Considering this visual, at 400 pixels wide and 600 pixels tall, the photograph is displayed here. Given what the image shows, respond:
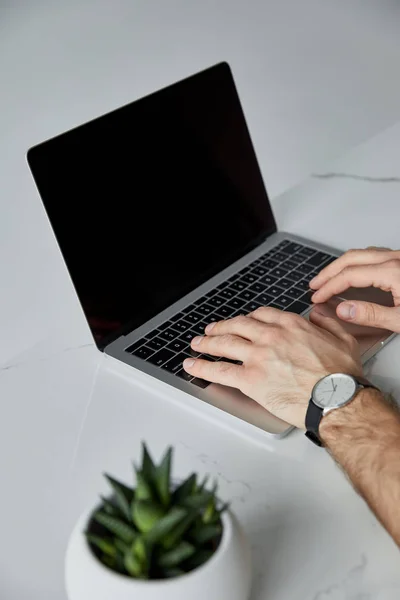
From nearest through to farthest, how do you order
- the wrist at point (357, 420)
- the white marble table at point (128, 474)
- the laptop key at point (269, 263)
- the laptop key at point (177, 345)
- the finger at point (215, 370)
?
the white marble table at point (128, 474) → the wrist at point (357, 420) → the finger at point (215, 370) → the laptop key at point (177, 345) → the laptop key at point (269, 263)

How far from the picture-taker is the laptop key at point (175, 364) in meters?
1.18

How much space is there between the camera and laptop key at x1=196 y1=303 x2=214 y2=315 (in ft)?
4.28

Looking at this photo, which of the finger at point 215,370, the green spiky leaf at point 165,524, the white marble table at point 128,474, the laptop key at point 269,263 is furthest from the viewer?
the laptop key at point 269,263

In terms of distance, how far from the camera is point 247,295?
1350 millimetres

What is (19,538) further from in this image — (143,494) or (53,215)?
(53,215)

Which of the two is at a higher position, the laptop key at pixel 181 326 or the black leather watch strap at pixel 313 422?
the laptop key at pixel 181 326

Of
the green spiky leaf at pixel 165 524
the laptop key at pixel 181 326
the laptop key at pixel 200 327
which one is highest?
the green spiky leaf at pixel 165 524

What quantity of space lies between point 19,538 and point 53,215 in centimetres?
45

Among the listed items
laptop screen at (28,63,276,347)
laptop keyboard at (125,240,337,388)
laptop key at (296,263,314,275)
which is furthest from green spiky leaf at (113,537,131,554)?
laptop key at (296,263,314,275)

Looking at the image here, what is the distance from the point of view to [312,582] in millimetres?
881

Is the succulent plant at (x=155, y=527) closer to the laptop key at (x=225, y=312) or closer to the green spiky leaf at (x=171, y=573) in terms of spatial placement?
the green spiky leaf at (x=171, y=573)

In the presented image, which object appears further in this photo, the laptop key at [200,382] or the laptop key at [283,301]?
the laptop key at [283,301]

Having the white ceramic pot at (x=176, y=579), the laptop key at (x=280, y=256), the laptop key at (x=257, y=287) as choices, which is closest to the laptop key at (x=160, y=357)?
the laptop key at (x=257, y=287)

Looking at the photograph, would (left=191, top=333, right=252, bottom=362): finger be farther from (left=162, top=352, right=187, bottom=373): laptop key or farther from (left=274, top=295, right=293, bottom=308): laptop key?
(left=274, top=295, right=293, bottom=308): laptop key
